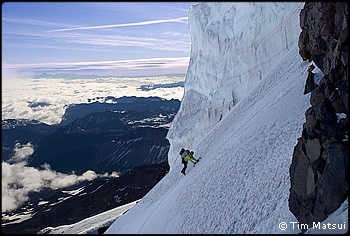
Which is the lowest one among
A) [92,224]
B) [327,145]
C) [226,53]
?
[92,224]

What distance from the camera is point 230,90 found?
28.1m

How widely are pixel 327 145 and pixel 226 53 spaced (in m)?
24.3

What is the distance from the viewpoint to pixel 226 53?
27.7m

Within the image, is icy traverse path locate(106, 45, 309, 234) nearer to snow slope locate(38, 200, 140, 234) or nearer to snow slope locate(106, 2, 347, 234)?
snow slope locate(106, 2, 347, 234)

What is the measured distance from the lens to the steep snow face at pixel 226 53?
73.8 feet

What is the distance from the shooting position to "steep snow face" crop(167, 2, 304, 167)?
73.8ft

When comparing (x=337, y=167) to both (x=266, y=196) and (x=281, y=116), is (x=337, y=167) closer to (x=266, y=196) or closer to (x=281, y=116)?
(x=266, y=196)

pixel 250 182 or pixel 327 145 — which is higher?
pixel 327 145

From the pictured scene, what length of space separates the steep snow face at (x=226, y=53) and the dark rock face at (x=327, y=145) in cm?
1623

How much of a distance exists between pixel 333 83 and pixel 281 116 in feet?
10.9
